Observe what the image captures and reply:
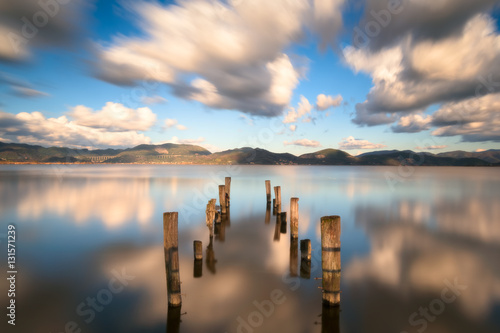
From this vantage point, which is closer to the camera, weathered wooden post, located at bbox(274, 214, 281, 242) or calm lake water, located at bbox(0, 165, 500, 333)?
calm lake water, located at bbox(0, 165, 500, 333)

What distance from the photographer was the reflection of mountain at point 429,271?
7.35m

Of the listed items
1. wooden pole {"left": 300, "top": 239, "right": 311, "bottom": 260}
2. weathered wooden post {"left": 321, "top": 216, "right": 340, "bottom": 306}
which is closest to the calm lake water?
wooden pole {"left": 300, "top": 239, "right": 311, "bottom": 260}

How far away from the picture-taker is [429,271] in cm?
1000

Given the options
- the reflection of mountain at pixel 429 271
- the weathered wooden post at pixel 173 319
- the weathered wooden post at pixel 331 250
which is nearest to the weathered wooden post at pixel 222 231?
the weathered wooden post at pixel 173 319

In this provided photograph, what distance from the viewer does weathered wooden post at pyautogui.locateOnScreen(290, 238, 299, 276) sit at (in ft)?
33.0

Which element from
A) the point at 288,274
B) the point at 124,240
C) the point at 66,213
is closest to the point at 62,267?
the point at 124,240

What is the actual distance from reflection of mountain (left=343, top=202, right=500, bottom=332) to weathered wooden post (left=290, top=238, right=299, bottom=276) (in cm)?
202

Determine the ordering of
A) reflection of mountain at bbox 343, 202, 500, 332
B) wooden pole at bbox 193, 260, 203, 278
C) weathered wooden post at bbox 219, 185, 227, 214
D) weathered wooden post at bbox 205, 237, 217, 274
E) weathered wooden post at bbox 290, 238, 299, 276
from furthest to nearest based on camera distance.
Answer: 1. weathered wooden post at bbox 219, 185, 227, 214
2. weathered wooden post at bbox 205, 237, 217, 274
3. weathered wooden post at bbox 290, 238, 299, 276
4. wooden pole at bbox 193, 260, 203, 278
5. reflection of mountain at bbox 343, 202, 500, 332

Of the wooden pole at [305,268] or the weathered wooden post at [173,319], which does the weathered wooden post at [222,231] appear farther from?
the weathered wooden post at [173,319]

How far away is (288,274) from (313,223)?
9089mm

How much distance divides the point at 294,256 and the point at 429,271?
5708 millimetres

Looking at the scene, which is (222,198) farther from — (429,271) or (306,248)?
(429,271)
